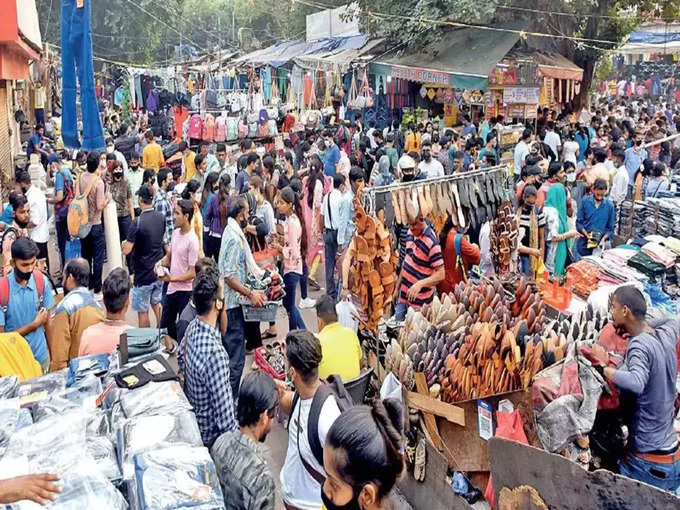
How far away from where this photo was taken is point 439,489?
4.27 metres

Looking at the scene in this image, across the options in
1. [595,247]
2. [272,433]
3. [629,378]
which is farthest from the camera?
[595,247]

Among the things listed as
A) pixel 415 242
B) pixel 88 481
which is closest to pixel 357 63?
pixel 415 242

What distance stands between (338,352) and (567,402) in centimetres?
145

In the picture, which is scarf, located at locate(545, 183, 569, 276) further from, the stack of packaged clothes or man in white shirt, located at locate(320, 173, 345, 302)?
the stack of packaged clothes

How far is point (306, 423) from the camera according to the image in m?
3.48

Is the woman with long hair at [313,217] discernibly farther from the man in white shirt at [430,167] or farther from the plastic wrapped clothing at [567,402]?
the plastic wrapped clothing at [567,402]

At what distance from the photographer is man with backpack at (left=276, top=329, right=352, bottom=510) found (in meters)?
3.37

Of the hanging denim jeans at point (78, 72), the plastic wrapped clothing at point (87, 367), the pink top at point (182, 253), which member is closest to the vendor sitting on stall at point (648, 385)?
the plastic wrapped clothing at point (87, 367)

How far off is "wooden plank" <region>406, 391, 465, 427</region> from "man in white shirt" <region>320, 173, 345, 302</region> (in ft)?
12.2

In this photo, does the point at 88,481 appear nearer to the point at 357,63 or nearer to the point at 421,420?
the point at 421,420

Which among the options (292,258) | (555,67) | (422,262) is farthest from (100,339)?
(555,67)

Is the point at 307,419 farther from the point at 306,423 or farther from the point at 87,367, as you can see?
the point at 87,367

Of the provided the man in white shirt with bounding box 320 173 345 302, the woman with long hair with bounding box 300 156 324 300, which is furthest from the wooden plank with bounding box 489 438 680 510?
the woman with long hair with bounding box 300 156 324 300

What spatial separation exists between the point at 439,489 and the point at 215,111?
18.1m
